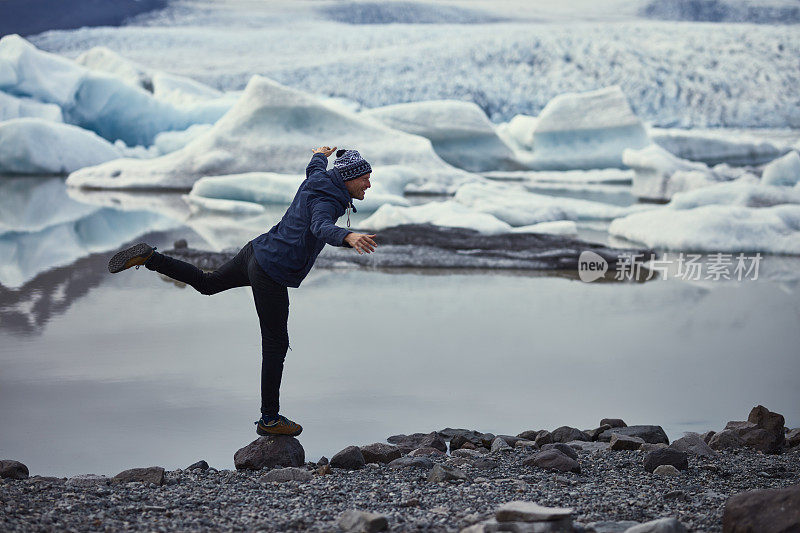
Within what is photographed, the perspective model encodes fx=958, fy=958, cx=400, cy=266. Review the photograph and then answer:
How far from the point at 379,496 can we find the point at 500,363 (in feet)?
4.74

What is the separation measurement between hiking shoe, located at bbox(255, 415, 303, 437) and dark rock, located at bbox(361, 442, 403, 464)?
17cm

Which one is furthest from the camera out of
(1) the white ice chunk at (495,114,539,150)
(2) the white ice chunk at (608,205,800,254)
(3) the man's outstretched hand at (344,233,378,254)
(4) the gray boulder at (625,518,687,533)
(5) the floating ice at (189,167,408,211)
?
(1) the white ice chunk at (495,114,539,150)

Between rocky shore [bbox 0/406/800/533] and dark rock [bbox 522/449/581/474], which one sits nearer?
rocky shore [bbox 0/406/800/533]

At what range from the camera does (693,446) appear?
7.50ft

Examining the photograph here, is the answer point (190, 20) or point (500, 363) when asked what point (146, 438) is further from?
point (190, 20)

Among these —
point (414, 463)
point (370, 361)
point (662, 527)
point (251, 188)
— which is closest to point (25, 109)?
point (251, 188)

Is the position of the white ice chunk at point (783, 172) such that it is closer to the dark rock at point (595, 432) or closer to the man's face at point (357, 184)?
the dark rock at point (595, 432)

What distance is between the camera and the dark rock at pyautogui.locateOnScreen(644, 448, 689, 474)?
6.93 feet

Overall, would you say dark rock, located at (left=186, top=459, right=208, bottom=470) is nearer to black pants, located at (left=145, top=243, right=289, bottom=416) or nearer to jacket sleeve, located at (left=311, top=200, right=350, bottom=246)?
black pants, located at (left=145, top=243, right=289, bottom=416)

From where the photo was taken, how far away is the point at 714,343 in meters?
3.68

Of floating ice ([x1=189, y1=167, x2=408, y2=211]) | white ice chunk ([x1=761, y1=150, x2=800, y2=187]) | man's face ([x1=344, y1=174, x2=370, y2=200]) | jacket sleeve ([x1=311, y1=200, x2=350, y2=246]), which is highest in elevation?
white ice chunk ([x1=761, y1=150, x2=800, y2=187])

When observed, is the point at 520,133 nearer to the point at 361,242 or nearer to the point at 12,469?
the point at 361,242

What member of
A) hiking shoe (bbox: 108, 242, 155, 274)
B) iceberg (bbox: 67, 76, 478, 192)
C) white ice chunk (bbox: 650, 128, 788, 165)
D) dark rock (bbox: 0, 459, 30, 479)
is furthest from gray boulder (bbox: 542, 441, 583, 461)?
white ice chunk (bbox: 650, 128, 788, 165)

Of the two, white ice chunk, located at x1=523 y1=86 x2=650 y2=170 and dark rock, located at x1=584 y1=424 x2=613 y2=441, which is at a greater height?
white ice chunk, located at x1=523 y1=86 x2=650 y2=170
